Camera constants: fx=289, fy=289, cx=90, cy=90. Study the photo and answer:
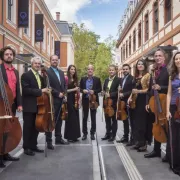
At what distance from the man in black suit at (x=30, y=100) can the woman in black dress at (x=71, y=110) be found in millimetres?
1235

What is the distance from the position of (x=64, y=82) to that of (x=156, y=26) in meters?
16.1

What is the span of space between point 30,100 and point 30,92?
0.56 ft

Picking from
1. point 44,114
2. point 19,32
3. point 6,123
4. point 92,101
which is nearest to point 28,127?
point 44,114

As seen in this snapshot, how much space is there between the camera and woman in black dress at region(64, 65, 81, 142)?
7.14 m

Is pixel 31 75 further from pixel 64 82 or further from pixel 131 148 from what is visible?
pixel 131 148

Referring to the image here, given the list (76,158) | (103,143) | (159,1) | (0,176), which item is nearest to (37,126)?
(76,158)

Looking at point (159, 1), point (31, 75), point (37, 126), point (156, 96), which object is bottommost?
point (37, 126)

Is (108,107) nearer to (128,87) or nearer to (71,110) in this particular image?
(128,87)

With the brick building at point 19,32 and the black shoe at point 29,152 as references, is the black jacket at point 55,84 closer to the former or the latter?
the black shoe at point 29,152

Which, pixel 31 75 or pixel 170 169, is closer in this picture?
pixel 170 169

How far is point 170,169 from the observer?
4781mm

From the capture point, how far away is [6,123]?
14.9 ft

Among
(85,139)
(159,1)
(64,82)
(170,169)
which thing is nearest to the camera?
(170,169)

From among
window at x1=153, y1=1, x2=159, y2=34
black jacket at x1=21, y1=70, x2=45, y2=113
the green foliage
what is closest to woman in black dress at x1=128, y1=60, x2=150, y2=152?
black jacket at x1=21, y1=70, x2=45, y2=113
